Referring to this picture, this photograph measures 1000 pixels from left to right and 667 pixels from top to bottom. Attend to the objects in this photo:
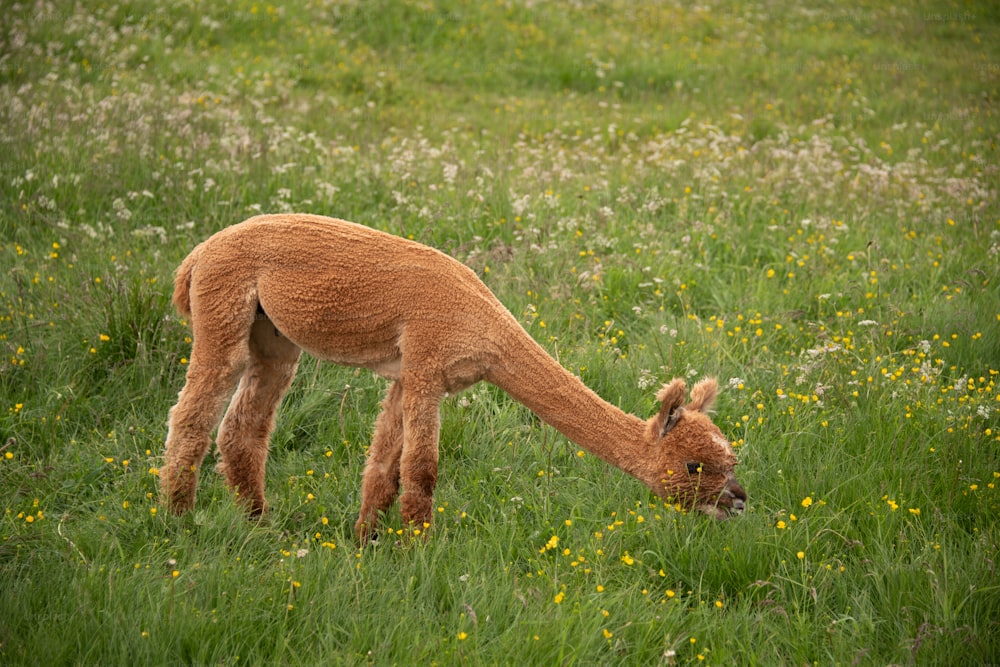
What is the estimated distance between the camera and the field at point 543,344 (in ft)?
13.3

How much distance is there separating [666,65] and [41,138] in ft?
30.5

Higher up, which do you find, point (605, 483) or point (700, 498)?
point (700, 498)

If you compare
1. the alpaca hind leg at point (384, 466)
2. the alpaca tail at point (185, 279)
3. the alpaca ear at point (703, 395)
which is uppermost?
the alpaca tail at point (185, 279)

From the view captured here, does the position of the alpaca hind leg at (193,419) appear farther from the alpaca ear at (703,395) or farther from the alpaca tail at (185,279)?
the alpaca ear at (703,395)

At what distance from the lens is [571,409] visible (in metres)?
4.42

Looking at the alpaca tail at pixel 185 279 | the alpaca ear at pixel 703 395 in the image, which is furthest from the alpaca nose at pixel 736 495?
the alpaca tail at pixel 185 279

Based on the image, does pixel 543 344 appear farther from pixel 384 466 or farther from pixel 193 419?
pixel 193 419

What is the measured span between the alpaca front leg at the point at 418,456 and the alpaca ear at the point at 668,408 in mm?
1006

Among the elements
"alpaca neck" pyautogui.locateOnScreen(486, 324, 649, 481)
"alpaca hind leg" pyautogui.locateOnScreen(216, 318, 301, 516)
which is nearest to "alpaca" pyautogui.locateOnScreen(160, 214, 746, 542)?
"alpaca neck" pyautogui.locateOnScreen(486, 324, 649, 481)

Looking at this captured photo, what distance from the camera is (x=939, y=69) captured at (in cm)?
1520

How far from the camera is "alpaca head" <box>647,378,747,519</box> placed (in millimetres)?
4316

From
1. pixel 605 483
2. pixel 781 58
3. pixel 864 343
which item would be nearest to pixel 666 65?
pixel 781 58

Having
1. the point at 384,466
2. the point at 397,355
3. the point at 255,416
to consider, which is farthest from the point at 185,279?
the point at 384,466

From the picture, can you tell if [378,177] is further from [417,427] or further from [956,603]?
[956,603]
